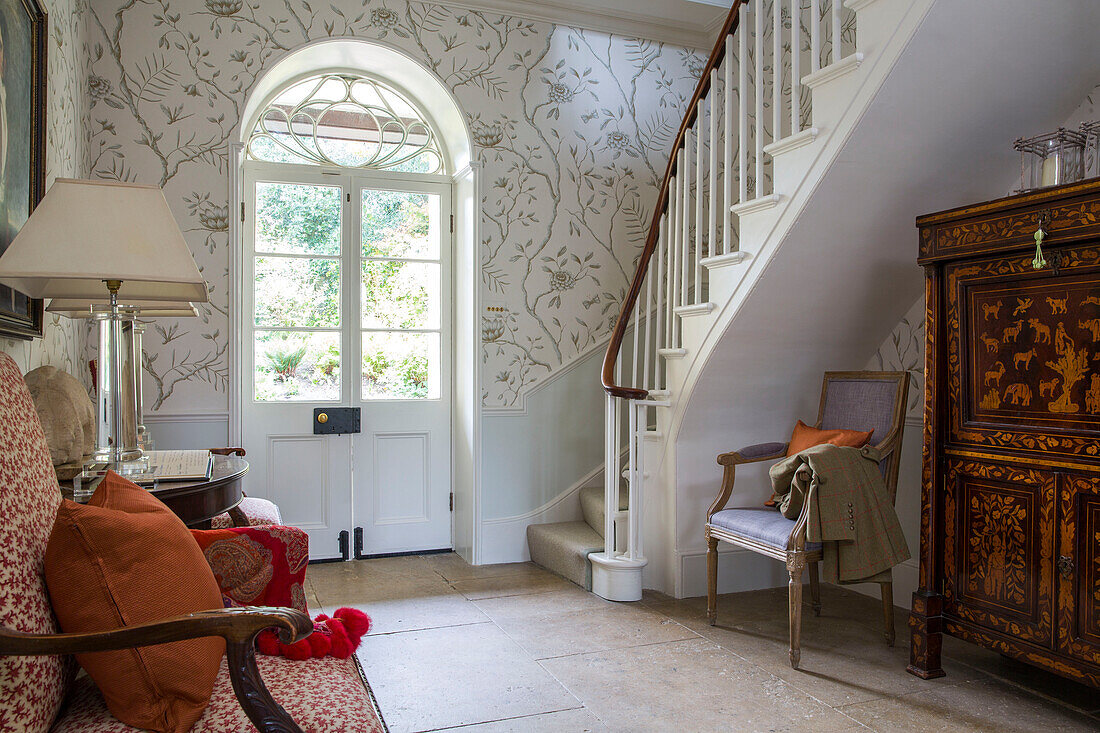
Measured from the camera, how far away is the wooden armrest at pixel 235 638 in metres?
1.16

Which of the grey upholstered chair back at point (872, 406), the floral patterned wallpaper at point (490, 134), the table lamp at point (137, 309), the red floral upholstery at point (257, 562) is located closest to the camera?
the red floral upholstery at point (257, 562)

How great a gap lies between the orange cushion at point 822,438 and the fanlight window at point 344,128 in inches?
95.5

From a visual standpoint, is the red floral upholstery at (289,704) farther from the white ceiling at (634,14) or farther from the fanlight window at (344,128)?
the white ceiling at (634,14)

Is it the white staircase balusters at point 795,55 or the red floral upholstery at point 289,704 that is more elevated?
the white staircase balusters at point 795,55

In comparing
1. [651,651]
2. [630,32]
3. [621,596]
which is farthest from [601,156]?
[651,651]

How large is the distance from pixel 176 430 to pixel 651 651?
234cm

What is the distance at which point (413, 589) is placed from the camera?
3.63 metres

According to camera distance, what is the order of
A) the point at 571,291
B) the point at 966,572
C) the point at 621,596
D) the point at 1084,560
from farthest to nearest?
the point at 571,291, the point at 621,596, the point at 966,572, the point at 1084,560

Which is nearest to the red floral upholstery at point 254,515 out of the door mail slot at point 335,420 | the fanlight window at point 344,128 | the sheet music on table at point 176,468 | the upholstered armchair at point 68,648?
the sheet music on table at point 176,468

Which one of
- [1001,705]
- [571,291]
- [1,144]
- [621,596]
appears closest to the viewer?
[1,144]

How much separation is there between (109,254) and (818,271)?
2.39 meters

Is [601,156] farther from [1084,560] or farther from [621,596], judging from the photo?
[1084,560]

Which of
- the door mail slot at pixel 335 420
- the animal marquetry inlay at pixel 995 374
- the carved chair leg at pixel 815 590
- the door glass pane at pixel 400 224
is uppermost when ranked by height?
the door glass pane at pixel 400 224

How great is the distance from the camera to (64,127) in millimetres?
2941
